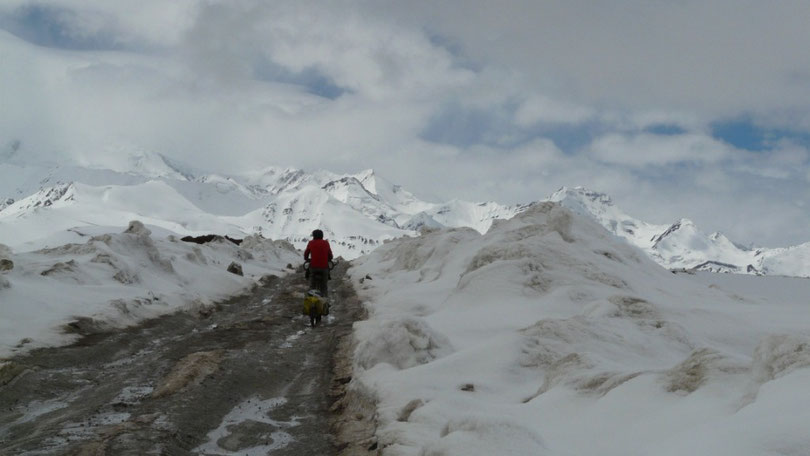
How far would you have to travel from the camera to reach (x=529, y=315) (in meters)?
16.2

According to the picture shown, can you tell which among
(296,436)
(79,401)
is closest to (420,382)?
(296,436)

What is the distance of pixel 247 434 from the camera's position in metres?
9.22

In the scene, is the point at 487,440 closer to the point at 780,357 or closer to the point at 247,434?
the point at 780,357

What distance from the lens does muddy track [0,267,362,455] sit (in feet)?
27.4

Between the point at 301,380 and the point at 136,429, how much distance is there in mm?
4812

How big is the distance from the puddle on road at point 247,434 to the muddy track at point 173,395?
2 centimetres

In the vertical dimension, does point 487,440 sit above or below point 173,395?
above

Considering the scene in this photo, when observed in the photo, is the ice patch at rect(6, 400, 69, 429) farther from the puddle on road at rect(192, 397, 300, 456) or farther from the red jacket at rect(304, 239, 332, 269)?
the red jacket at rect(304, 239, 332, 269)

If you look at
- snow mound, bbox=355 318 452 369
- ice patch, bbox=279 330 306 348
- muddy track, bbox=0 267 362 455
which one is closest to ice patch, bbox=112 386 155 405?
muddy track, bbox=0 267 362 455

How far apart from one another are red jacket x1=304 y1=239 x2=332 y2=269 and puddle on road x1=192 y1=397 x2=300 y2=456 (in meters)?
11.5

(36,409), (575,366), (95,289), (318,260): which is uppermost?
(318,260)

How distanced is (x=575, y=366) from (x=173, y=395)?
6.94 meters

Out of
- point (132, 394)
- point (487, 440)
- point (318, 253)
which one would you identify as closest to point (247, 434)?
point (132, 394)

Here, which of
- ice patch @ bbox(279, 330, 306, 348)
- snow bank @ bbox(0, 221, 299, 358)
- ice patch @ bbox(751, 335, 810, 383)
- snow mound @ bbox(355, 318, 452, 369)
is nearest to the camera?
ice patch @ bbox(751, 335, 810, 383)
